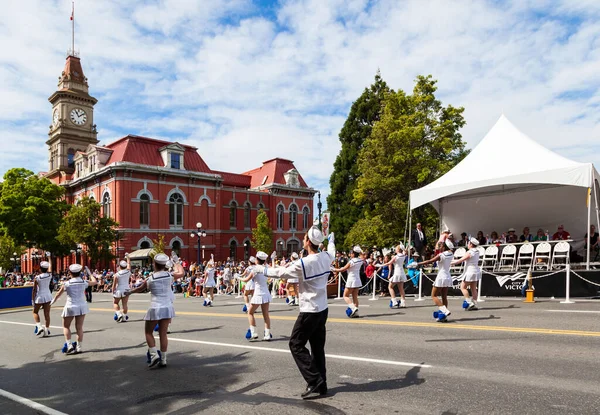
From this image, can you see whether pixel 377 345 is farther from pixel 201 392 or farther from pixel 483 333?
pixel 201 392

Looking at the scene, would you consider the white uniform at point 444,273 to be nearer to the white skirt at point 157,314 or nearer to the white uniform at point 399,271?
the white uniform at point 399,271

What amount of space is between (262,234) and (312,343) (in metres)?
49.0

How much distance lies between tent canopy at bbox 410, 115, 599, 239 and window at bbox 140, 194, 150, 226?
3399 centimetres

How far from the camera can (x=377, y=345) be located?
8.22 meters

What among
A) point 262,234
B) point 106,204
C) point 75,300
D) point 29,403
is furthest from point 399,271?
point 262,234

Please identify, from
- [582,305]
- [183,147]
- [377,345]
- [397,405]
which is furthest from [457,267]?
[183,147]

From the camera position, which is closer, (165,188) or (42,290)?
(42,290)

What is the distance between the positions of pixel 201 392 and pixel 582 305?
11.0 meters

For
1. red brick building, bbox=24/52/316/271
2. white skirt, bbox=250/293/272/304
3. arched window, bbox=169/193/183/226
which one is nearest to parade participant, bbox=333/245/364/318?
white skirt, bbox=250/293/272/304

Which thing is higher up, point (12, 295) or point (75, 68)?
point (75, 68)

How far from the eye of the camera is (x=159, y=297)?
751 cm

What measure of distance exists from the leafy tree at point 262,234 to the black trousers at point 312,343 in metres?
48.8

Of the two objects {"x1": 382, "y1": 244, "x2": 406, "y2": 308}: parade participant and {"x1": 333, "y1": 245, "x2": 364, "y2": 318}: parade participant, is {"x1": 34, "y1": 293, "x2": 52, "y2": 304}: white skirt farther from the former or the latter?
{"x1": 382, "y1": 244, "x2": 406, "y2": 308}: parade participant

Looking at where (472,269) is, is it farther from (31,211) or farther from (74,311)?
(31,211)
